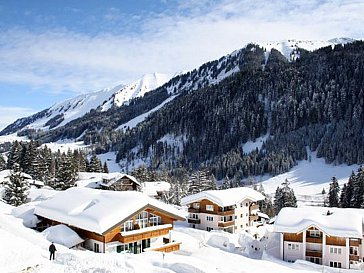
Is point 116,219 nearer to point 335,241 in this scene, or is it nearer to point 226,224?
point 335,241

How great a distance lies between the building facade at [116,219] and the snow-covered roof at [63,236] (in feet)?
1.90

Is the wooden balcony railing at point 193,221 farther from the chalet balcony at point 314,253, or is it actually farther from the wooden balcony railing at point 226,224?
the chalet balcony at point 314,253

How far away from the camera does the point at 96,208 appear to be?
3017 centimetres

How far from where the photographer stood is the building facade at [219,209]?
5603 centimetres

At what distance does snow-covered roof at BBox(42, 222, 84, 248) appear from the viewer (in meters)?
28.7

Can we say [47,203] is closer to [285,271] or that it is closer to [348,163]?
[285,271]

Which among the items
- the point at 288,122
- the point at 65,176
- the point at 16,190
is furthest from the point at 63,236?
the point at 288,122

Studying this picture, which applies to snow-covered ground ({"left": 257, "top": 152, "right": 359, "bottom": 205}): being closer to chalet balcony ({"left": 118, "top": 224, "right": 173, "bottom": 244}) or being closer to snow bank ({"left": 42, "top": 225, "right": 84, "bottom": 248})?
chalet balcony ({"left": 118, "top": 224, "right": 173, "bottom": 244})

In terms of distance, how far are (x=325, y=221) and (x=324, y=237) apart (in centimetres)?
179

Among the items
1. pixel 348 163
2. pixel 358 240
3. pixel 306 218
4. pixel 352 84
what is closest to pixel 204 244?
pixel 306 218

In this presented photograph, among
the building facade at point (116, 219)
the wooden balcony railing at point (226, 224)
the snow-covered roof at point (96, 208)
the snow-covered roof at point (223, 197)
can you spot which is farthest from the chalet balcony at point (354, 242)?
the snow-covered roof at point (96, 208)

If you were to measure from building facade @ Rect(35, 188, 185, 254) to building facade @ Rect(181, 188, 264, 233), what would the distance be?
74.7 feet

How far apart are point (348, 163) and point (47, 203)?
395 ft

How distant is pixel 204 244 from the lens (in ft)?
149
